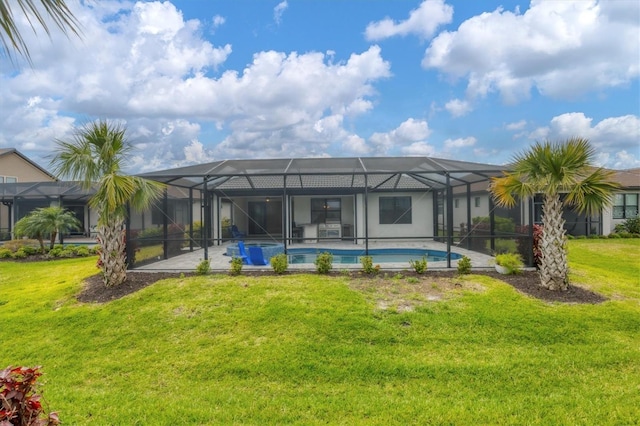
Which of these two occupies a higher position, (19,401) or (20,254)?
(19,401)

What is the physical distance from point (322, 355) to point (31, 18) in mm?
4313

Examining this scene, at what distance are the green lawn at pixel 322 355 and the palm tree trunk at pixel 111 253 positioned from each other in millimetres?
767

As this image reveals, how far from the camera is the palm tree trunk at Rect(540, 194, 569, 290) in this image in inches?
259

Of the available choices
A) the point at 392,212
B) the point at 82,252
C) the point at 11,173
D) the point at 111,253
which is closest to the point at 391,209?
the point at 392,212

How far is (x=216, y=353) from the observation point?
4.58 metres

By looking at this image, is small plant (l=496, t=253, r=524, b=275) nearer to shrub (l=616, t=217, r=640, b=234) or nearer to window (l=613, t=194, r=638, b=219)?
shrub (l=616, t=217, r=640, b=234)

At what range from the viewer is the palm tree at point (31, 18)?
3.42 feet

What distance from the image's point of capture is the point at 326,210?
1606 centimetres

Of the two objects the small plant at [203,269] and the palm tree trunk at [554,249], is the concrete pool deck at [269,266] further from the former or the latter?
the palm tree trunk at [554,249]

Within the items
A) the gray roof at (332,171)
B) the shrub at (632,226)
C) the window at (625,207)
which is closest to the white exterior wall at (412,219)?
the gray roof at (332,171)

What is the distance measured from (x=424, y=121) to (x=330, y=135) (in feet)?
17.3

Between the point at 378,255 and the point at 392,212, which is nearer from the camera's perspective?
the point at 378,255

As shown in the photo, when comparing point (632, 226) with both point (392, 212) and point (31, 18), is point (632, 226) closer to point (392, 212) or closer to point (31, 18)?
point (392, 212)

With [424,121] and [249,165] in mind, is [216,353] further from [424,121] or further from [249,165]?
[424,121]
